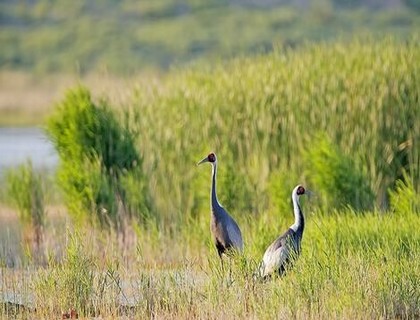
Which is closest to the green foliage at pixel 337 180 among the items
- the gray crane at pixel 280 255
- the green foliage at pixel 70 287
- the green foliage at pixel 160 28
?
the gray crane at pixel 280 255

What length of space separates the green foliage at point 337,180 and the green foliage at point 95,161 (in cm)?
202

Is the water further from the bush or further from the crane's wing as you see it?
the crane's wing

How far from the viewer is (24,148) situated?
1250 inches

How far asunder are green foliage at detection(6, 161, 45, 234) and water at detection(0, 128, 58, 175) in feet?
23.4

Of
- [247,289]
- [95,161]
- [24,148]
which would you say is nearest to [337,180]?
[95,161]

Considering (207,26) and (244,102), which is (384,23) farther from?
(244,102)

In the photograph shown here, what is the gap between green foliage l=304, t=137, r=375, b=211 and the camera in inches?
593

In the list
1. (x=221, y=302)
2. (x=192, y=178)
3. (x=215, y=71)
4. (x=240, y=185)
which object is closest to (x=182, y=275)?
(x=221, y=302)

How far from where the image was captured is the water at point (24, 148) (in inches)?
1054

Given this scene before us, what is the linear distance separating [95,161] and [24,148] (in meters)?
15.9

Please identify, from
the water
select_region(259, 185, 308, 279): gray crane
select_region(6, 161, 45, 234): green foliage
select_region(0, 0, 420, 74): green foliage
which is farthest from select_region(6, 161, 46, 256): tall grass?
select_region(0, 0, 420, 74): green foliage

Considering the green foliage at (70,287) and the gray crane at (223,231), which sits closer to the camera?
the green foliage at (70,287)

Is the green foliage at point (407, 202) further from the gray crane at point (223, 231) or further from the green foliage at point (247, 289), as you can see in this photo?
the gray crane at point (223, 231)

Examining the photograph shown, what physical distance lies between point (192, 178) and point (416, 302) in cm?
726
